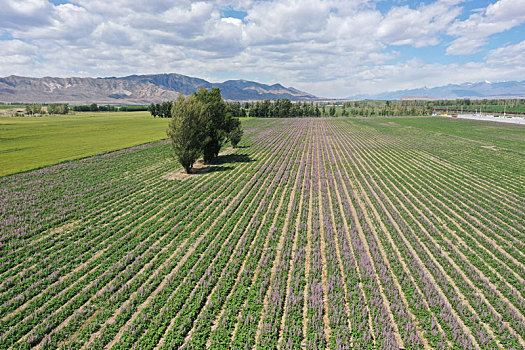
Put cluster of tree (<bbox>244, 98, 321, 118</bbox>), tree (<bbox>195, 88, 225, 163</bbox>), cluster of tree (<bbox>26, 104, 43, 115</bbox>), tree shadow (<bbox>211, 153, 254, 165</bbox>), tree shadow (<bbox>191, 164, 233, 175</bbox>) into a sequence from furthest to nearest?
1. cluster of tree (<bbox>244, 98, 321, 118</bbox>)
2. cluster of tree (<bbox>26, 104, 43, 115</bbox>)
3. tree shadow (<bbox>211, 153, 254, 165</bbox>)
4. tree (<bbox>195, 88, 225, 163</bbox>)
5. tree shadow (<bbox>191, 164, 233, 175</bbox>)

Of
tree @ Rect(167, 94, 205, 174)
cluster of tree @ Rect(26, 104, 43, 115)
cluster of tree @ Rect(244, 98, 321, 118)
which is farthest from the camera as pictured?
cluster of tree @ Rect(244, 98, 321, 118)

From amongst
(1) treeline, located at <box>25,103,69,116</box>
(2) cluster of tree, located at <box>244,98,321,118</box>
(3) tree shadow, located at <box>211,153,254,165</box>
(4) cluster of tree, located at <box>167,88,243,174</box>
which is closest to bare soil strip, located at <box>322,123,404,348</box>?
(4) cluster of tree, located at <box>167,88,243,174</box>

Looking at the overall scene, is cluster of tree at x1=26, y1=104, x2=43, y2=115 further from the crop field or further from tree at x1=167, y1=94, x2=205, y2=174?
tree at x1=167, y1=94, x2=205, y2=174

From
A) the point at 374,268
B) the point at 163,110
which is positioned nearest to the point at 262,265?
the point at 374,268

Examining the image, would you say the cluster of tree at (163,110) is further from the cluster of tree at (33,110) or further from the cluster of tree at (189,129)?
the cluster of tree at (189,129)

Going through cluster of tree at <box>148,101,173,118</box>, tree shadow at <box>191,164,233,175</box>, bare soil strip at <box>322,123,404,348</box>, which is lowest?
bare soil strip at <box>322,123,404,348</box>

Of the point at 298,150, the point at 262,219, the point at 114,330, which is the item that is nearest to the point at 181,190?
the point at 262,219

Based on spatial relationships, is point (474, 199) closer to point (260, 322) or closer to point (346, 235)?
point (346, 235)

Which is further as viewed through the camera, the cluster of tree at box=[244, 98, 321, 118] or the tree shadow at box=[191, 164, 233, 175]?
the cluster of tree at box=[244, 98, 321, 118]
